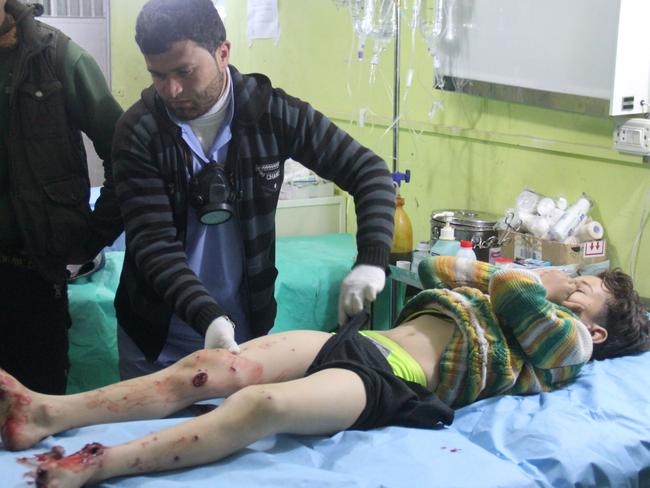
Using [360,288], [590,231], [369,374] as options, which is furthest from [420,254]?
[369,374]

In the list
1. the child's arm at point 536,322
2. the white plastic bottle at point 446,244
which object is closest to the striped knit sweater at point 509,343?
the child's arm at point 536,322

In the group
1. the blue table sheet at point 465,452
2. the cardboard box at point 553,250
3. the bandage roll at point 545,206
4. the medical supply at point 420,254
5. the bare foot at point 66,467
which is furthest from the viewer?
the medical supply at point 420,254

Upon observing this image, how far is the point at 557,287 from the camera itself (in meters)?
2.05

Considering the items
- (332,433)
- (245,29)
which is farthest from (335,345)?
(245,29)

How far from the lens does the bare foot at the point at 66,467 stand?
4.30 ft

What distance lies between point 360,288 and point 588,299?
630mm

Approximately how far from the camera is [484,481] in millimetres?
1454

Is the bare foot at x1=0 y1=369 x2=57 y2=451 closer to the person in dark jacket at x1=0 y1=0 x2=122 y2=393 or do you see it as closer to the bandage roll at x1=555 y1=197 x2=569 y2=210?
the person in dark jacket at x1=0 y1=0 x2=122 y2=393

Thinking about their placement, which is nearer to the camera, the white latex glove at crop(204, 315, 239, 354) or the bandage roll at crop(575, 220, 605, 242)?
the white latex glove at crop(204, 315, 239, 354)

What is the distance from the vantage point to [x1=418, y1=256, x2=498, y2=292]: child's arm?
2.06 meters

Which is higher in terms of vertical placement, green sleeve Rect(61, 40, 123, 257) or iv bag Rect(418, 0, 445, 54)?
iv bag Rect(418, 0, 445, 54)

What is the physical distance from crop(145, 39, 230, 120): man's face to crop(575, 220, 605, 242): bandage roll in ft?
4.10

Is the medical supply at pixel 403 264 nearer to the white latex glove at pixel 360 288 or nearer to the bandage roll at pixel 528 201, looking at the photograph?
the bandage roll at pixel 528 201

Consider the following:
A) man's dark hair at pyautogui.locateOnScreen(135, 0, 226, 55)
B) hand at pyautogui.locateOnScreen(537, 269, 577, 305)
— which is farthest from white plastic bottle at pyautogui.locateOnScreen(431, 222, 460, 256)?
man's dark hair at pyautogui.locateOnScreen(135, 0, 226, 55)
